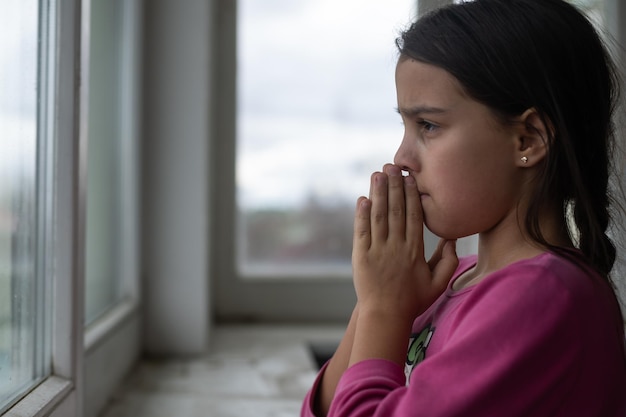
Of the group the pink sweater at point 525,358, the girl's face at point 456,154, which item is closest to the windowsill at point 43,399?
the pink sweater at point 525,358

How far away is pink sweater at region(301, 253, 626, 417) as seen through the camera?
1.78 feet

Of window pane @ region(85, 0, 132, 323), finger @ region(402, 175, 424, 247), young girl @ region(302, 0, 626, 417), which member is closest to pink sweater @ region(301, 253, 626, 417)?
young girl @ region(302, 0, 626, 417)

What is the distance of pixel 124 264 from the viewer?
4.46ft

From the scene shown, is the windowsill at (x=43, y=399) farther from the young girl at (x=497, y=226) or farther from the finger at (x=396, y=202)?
the finger at (x=396, y=202)

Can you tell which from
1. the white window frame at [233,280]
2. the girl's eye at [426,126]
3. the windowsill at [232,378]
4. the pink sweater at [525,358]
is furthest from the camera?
the white window frame at [233,280]

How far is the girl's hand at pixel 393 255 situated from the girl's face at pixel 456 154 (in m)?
0.02

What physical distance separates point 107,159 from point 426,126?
746 mm

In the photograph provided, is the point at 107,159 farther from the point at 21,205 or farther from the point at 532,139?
the point at 532,139

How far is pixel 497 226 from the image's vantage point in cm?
66

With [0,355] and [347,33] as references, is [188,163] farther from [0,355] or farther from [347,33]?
[0,355]

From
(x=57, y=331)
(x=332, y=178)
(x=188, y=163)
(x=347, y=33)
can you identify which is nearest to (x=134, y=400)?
(x=57, y=331)

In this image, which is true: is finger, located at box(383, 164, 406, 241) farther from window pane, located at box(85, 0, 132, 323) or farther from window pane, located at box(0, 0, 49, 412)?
window pane, located at box(85, 0, 132, 323)

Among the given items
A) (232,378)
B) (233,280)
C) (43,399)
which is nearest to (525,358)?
(43,399)

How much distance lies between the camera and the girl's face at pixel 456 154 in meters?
0.62
